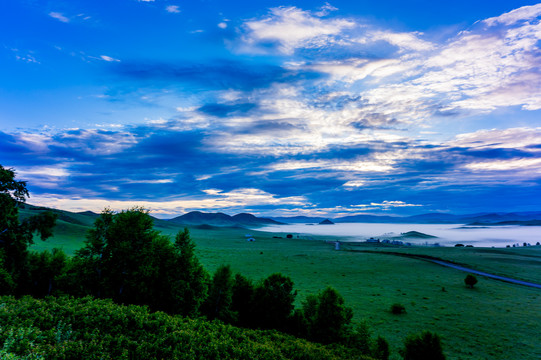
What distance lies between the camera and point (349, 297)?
55.6 meters

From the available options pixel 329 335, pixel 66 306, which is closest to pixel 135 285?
pixel 66 306

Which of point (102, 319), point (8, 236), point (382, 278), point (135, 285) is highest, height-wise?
point (8, 236)

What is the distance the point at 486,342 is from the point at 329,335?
20.1 meters

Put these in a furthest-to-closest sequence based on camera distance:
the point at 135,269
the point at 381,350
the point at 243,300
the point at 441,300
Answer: the point at 441,300 → the point at 243,300 → the point at 135,269 → the point at 381,350

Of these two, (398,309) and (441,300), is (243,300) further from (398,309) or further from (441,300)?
(441,300)

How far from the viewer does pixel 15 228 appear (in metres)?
31.6

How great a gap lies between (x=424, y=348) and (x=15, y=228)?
146ft

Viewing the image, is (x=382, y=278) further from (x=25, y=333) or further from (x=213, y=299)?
(x=25, y=333)

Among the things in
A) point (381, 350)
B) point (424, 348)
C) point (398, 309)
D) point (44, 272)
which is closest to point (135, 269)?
point (44, 272)

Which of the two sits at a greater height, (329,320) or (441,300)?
(329,320)

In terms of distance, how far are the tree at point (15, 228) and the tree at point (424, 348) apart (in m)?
40.9

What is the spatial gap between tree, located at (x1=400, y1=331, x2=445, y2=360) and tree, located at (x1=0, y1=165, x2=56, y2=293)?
4090cm

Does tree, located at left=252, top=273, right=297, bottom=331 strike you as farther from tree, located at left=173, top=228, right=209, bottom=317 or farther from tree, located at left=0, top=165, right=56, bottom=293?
tree, located at left=0, top=165, right=56, bottom=293

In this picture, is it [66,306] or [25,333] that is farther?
[66,306]
